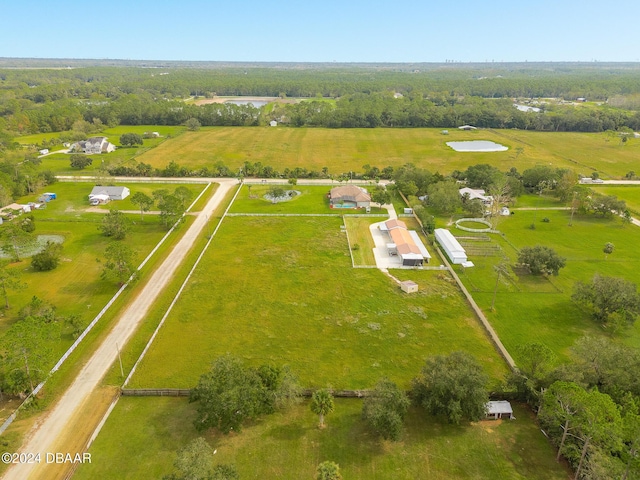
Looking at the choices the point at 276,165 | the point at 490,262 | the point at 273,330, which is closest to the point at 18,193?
the point at 276,165

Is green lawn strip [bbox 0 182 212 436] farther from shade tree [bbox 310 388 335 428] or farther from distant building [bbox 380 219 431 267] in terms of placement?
distant building [bbox 380 219 431 267]

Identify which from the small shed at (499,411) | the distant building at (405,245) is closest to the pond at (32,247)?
the distant building at (405,245)

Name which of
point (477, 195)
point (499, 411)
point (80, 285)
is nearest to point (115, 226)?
point (80, 285)

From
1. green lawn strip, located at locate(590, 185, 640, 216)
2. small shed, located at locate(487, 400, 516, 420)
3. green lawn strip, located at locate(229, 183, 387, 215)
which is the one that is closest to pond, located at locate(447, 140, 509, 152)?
green lawn strip, located at locate(590, 185, 640, 216)

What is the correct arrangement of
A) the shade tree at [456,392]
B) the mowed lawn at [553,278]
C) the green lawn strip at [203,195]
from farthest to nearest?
the green lawn strip at [203,195], the mowed lawn at [553,278], the shade tree at [456,392]

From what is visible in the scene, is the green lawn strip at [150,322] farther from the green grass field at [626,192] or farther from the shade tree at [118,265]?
the green grass field at [626,192]

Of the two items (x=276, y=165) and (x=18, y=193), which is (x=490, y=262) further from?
(x=18, y=193)
